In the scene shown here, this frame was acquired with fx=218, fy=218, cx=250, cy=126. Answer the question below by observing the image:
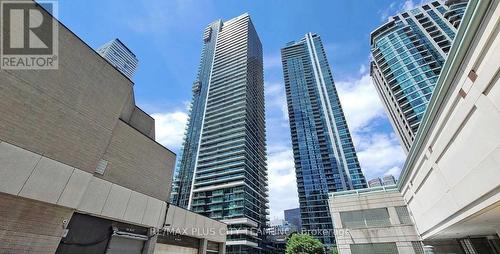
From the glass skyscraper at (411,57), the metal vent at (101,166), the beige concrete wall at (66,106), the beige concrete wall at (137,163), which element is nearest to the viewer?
the beige concrete wall at (66,106)

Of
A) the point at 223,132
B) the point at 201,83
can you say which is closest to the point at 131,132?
the point at 223,132

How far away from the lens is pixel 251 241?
71.4 metres

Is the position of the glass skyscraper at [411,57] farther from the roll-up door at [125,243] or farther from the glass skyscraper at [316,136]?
the roll-up door at [125,243]

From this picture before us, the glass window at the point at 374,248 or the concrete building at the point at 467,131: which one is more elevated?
the concrete building at the point at 467,131

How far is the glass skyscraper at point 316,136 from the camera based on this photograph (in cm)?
10325

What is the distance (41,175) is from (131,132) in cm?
674

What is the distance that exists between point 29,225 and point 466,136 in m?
18.7

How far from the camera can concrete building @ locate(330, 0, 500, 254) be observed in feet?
23.6

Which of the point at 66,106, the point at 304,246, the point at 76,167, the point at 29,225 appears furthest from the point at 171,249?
the point at 304,246

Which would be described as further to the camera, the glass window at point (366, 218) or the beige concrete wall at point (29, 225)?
the glass window at point (366, 218)

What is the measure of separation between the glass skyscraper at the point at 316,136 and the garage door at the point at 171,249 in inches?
3400

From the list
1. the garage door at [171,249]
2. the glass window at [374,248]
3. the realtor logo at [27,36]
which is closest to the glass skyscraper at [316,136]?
the glass window at [374,248]

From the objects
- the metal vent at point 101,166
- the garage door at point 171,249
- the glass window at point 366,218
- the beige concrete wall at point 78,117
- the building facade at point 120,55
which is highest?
the building facade at point 120,55

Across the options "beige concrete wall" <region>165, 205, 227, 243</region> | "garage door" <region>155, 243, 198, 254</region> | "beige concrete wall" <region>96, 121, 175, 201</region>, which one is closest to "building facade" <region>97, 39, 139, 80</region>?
"beige concrete wall" <region>96, 121, 175, 201</region>
